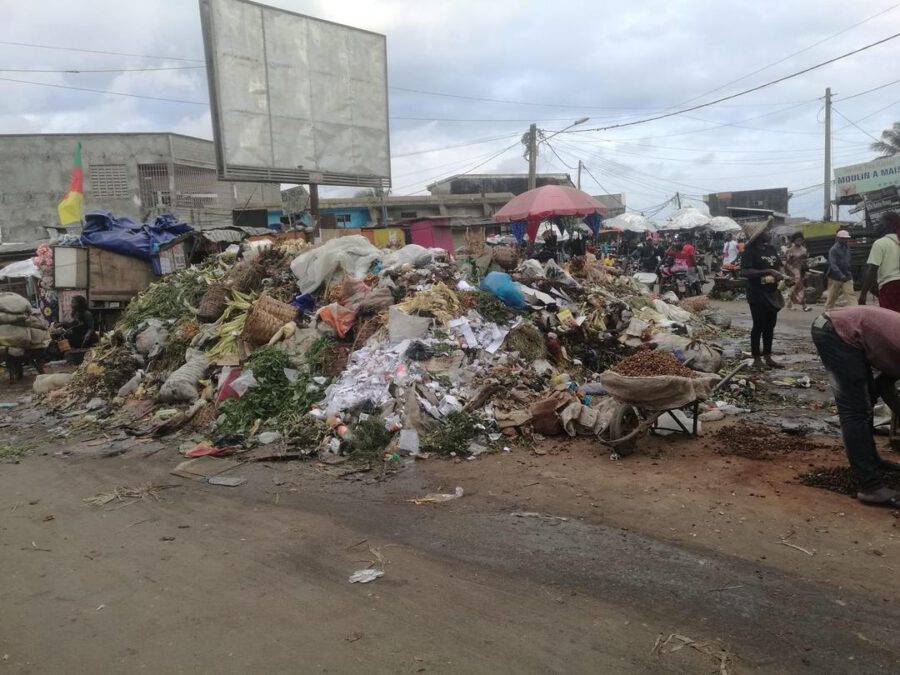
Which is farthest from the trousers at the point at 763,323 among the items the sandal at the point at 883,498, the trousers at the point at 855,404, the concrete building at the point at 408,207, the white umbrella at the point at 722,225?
the concrete building at the point at 408,207

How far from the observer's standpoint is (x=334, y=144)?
1705 cm

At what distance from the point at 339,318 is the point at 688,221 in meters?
24.0

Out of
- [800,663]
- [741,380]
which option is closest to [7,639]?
[800,663]

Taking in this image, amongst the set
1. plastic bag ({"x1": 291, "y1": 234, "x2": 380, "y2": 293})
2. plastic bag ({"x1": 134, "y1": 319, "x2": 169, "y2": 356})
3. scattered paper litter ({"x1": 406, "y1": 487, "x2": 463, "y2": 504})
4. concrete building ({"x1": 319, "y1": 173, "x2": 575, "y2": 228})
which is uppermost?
concrete building ({"x1": 319, "y1": 173, "x2": 575, "y2": 228})

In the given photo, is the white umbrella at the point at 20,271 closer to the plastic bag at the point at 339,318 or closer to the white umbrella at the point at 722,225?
the plastic bag at the point at 339,318

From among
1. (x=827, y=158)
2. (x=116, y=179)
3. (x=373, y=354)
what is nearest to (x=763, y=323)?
(x=373, y=354)

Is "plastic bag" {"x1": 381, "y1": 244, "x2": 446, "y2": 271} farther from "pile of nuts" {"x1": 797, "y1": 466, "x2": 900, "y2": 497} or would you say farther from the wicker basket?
"pile of nuts" {"x1": 797, "y1": 466, "x2": 900, "y2": 497}

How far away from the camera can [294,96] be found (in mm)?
15883

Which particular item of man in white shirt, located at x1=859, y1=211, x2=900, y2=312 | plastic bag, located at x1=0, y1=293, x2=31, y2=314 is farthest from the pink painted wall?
man in white shirt, located at x1=859, y1=211, x2=900, y2=312

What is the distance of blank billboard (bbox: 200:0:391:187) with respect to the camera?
47.1 ft

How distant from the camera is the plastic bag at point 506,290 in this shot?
7570mm

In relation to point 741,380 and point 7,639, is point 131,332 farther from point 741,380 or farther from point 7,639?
point 741,380

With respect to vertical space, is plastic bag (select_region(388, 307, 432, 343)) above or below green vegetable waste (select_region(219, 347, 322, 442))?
above

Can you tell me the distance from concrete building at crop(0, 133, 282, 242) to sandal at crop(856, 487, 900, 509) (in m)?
21.2
